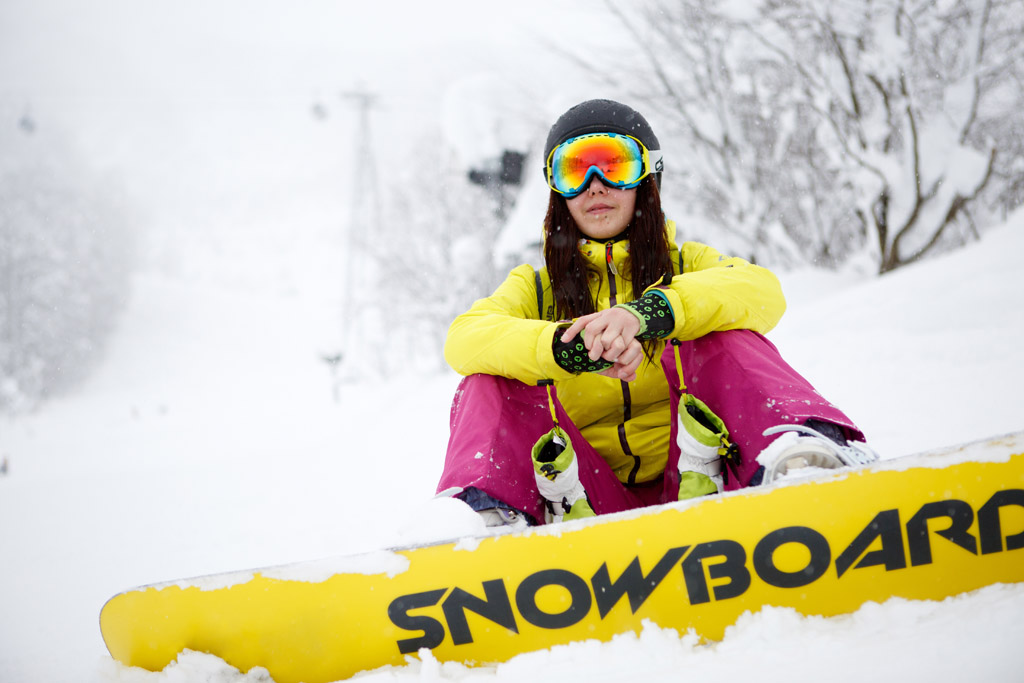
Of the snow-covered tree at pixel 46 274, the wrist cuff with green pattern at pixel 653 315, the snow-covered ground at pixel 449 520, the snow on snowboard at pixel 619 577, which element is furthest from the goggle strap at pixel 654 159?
the snow-covered tree at pixel 46 274

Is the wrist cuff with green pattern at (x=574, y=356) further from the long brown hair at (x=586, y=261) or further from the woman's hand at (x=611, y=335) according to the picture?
the long brown hair at (x=586, y=261)

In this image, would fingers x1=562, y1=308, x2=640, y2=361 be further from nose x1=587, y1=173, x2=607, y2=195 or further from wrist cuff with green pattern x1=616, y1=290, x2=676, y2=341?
nose x1=587, y1=173, x2=607, y2=195

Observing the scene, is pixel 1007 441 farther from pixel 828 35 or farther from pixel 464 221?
pixel 464 221

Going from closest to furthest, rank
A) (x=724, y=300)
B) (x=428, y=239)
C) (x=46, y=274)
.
A: (x=724, y=300)
(x=428, y=239)
(x=46, y=274)

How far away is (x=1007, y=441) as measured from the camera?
110 centimetres

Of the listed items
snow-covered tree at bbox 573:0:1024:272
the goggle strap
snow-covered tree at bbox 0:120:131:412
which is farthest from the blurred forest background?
snow-covered tree at bbox 0:120:131:412

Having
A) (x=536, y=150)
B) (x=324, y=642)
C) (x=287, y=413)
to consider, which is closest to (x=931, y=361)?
(x=324, y=642)

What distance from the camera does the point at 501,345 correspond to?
1.62 meters

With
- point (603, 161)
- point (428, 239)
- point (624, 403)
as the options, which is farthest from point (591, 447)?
point (428, 239)

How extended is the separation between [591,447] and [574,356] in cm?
42

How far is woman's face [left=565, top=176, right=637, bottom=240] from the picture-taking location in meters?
1.91

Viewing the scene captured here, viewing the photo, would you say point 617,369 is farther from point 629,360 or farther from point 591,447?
point 591,447

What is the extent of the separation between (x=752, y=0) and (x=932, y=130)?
114 inches

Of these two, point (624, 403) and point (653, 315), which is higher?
point (653, 315)
